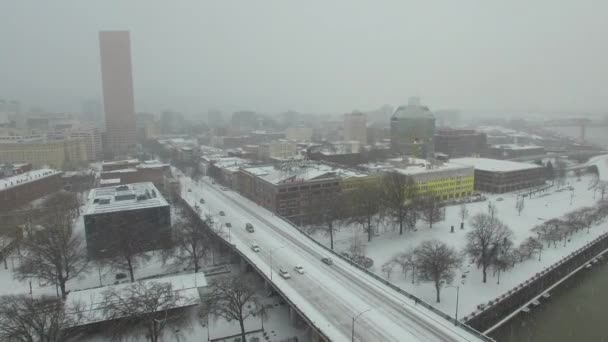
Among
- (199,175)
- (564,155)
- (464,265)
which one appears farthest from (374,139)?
(464,265)

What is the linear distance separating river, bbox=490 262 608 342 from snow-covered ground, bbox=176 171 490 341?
829cm

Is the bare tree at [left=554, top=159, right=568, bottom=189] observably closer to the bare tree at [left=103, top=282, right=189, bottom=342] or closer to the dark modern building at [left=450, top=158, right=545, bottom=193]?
the dark modern building at [left=450, top=158, right=545, bottom=193]

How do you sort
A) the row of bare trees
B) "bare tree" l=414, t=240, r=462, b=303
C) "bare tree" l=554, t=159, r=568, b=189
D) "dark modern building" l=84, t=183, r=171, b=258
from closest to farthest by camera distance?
"bare tree" l=414, t=240, r=462, b=303 < "dark modern building" l=84, t=183, r=171, b=258 < the row of bare trees < "bare tree" l=554, t=159, r=568, b=189

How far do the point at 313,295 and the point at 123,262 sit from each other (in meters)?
20.1

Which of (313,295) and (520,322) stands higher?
(313,295)

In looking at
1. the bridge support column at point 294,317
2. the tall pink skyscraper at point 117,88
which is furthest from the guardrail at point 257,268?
the tall pink skyscraper at point 117,88

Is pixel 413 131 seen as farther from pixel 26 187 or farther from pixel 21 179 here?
pixel 21 179

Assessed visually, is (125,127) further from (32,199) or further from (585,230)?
(585,230)

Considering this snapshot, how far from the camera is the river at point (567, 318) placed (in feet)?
95.9

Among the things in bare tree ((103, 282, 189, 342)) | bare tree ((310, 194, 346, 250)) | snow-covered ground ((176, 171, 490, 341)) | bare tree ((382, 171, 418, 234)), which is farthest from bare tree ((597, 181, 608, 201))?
bare tree ((103, 282, 189, 342))

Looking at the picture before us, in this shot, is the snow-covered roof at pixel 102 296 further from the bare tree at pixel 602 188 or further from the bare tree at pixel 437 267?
the bare tree at pixel 602 188

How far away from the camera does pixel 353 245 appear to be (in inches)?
1750

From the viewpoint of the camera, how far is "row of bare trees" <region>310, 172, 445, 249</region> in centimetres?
4903

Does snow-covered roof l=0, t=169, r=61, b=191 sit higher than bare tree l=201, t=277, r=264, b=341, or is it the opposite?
snow-covered roof l=0, t=169, r=61, b=191
